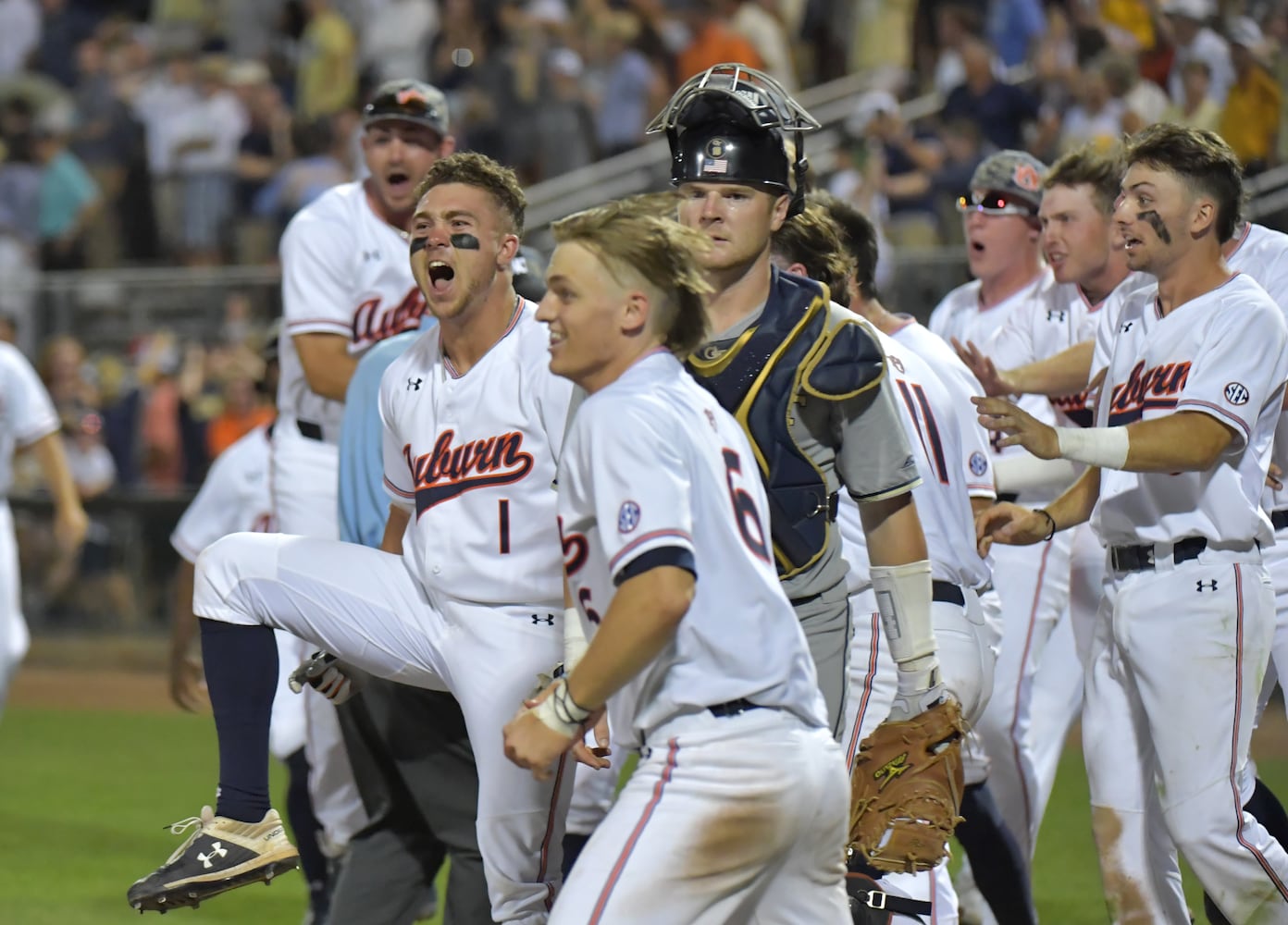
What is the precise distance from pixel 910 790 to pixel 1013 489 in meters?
1.72

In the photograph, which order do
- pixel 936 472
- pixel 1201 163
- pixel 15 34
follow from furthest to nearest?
pixel 15 34, pixel 1201 163, pixel 936 472

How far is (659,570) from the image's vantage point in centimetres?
315

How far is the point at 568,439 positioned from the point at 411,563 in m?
1.15

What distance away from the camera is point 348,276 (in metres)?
6.24

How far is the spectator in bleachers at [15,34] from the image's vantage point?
59.4 feet

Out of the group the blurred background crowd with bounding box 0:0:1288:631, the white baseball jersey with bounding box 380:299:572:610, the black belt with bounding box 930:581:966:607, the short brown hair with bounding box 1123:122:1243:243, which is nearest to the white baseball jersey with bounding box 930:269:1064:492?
the short brown hair with bounding box 1123:122:1243:243

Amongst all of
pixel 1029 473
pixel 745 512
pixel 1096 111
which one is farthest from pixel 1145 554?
pixel 1096 111

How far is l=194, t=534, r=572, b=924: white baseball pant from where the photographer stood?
423cm

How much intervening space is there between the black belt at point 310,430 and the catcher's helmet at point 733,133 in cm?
276

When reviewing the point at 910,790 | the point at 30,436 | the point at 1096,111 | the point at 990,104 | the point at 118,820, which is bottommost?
the point at 118,820

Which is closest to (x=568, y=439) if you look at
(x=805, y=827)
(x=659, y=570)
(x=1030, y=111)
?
(x=659, y=570)

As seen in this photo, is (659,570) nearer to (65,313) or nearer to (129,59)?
(65,313)

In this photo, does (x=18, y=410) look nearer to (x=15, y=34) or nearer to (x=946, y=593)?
(x=946, y=593)

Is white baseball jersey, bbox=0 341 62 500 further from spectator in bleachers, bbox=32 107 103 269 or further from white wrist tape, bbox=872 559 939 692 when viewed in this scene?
spectator in bleachers, bbox=32 107 103 269
